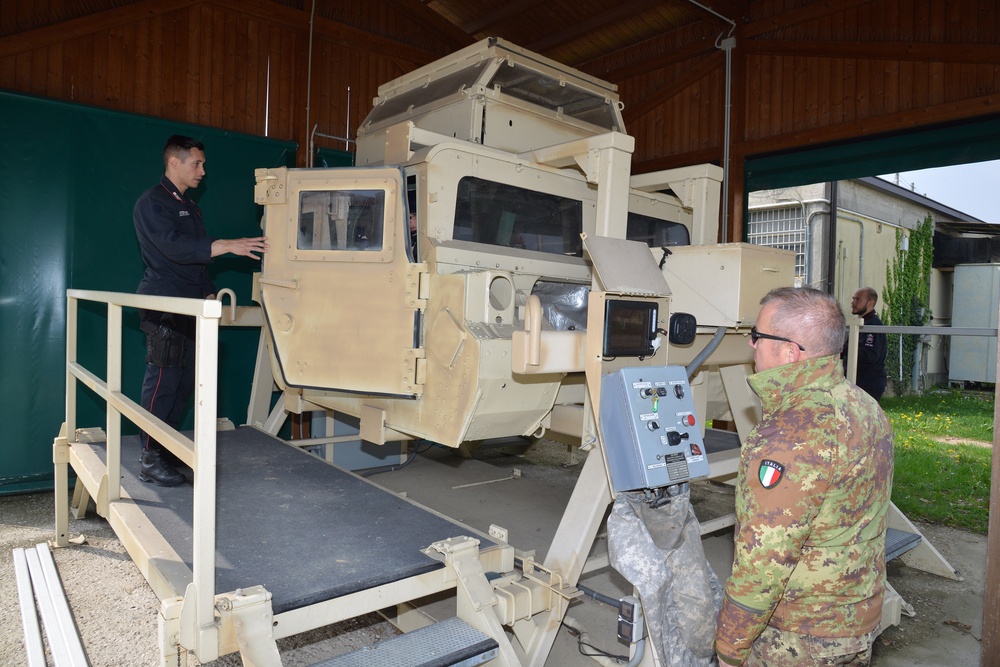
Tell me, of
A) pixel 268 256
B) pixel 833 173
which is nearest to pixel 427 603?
pixel 268 256

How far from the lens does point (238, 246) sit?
157 inches

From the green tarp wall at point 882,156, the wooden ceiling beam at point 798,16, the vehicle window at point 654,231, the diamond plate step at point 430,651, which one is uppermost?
the wooden ceiling beam at point 798,16

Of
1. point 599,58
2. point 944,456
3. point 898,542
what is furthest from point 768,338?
point 599,58

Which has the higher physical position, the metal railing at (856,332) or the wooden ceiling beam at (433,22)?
the wooden ceiling beam at (433,22)

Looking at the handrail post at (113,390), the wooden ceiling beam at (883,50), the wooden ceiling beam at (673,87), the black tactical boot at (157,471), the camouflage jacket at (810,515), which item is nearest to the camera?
the camouflage jacket at (810,515)

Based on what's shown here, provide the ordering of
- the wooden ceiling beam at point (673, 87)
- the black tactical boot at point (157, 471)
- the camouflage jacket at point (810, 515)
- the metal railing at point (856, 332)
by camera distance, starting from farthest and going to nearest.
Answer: the wooden ceiling beam at point (673, 87) < the metal railing at point (856, 332) < the black tactical boot at point (157, 471) < the camouflage jacket at point (810, 515)

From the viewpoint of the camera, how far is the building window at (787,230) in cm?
1188

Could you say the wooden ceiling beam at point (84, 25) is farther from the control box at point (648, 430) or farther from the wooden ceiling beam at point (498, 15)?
the control box at point (648, 430)

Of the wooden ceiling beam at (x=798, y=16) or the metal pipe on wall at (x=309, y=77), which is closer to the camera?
the wooden ceiling beam at (x=798, y=16)

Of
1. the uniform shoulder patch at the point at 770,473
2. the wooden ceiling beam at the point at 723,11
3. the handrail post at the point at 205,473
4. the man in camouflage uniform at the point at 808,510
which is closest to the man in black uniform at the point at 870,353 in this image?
the wooden ceiling beam at the point at 723,11

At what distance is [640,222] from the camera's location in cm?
489

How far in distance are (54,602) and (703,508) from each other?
4.61 m

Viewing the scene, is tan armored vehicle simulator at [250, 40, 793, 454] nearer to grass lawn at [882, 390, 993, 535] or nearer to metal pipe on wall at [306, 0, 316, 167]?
metal pipe on wall at [306, 0, 316, 167]

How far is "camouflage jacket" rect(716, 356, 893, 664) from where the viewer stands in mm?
1855
